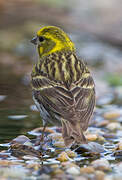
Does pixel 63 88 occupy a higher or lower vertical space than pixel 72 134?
higher

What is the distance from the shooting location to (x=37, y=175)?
4.84 metres

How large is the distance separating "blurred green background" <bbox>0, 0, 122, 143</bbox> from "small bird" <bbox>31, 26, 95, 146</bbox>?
6.11 ft

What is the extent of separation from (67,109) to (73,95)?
0.82ft

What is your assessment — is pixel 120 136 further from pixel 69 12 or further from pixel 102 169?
A: pixel 69 12

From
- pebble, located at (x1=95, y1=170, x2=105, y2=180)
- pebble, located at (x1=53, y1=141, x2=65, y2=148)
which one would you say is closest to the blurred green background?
pebble, located at (x1=53, y1=141, x2=65, y2=148)

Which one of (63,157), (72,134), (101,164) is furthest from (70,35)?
(101,164)

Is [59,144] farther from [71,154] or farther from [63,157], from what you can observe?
[63,157]

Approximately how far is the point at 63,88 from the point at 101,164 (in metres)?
1.01

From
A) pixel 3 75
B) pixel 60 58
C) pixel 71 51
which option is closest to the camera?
pixel 60 58

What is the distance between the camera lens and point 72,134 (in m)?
5.16

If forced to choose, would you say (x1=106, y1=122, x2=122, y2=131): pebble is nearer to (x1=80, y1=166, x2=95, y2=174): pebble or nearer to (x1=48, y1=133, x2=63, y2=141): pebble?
(x1=48, y1=133, x2=63, y2=141): pebble

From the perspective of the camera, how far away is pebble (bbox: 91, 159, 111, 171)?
16.7ft

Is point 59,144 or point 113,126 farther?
point 113,126

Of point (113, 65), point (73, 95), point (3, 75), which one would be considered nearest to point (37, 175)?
point (73, 95)
